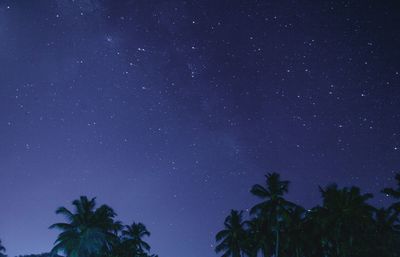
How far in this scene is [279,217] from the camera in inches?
1576

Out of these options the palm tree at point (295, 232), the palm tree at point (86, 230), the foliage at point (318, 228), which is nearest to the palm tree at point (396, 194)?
the foliage at point (318, 228)

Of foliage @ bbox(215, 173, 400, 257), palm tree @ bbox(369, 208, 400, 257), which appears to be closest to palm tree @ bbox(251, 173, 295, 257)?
foliage @ bbox(215, 173, 400, 257)

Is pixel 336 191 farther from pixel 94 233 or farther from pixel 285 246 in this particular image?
pixel 94 233

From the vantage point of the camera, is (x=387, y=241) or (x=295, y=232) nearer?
(x=387, y=241)

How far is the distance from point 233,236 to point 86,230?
19.6 m

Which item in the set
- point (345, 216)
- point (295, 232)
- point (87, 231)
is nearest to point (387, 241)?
point (345, 216)

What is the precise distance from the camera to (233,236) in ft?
152

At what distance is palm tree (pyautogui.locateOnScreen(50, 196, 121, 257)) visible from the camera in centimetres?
3478

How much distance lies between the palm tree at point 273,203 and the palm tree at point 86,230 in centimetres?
1667

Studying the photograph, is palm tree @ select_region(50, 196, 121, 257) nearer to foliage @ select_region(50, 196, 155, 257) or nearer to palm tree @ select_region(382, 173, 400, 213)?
foliage @ select_region(50, 196, 155, 257)

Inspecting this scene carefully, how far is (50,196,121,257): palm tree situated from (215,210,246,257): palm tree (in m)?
15.2

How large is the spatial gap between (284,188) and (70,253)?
2425 centimetres

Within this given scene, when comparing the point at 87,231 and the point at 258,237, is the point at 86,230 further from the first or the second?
the point at 258,237

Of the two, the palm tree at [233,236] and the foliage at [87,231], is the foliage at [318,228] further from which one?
the foliage at [87,231]
